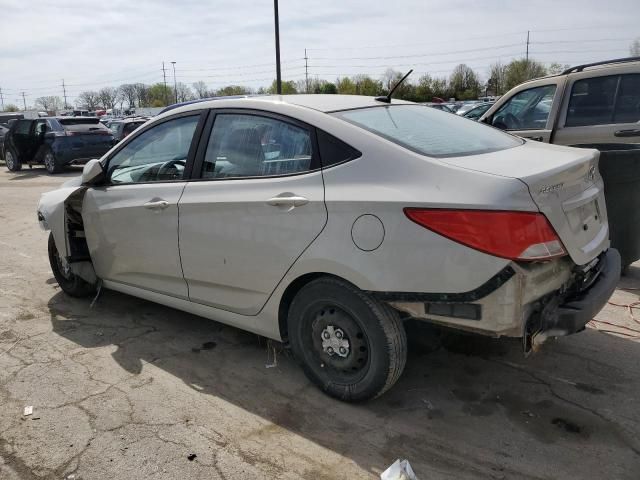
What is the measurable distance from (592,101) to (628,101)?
0.35m

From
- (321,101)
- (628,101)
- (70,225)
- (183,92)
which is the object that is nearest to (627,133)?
(628,101)

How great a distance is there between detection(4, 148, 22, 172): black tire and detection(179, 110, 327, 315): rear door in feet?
52.3

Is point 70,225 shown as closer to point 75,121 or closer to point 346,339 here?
point 346,339

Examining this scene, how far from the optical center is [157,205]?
381 centimetres

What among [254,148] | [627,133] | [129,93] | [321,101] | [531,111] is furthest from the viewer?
→ [129,93]

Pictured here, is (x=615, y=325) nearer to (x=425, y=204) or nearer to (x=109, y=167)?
(x=425, y=204)

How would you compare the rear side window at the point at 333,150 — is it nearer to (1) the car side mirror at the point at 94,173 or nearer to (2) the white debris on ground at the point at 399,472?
(2) the white debris on ground at the point at 399,472

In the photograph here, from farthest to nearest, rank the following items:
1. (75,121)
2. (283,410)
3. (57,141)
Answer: (75,121) < (57,141) < (283,410)

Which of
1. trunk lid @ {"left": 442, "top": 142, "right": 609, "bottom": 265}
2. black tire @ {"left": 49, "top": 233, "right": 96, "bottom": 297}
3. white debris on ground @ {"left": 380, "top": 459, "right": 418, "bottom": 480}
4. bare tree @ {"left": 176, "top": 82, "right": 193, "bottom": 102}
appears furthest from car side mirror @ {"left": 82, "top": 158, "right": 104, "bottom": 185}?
bare tree @ {"left": 176, "top": 82, "right": 193, "bottom": 102}

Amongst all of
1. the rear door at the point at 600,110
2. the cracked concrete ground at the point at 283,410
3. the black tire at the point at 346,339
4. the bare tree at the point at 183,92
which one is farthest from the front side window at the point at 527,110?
the bare tree at the point at 183,92

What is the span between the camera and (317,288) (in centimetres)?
307

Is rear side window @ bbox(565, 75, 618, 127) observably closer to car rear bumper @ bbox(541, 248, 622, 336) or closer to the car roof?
the car roof

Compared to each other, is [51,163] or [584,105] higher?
[584,105]

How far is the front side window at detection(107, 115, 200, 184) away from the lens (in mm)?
3840
